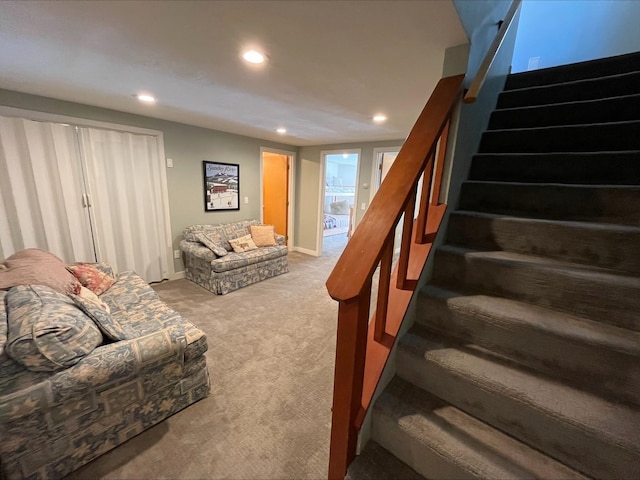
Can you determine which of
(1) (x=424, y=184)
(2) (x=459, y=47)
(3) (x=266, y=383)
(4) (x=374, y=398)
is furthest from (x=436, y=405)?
(2) (x=459, y=47)

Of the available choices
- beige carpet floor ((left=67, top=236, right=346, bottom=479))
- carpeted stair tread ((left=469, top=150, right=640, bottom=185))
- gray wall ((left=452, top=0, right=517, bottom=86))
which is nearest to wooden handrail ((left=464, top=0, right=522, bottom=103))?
gray wall ((left=452, top=0, right=517, bottom=86))

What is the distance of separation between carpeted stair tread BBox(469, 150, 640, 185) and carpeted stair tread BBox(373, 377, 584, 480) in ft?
4.58

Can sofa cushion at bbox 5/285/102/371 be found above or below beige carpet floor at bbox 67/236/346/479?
above

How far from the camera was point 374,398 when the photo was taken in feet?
3.56

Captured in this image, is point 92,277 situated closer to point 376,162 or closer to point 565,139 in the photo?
point 565,139

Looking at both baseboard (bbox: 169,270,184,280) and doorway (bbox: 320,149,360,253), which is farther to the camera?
doorway (bbox: 320,149,360,253)

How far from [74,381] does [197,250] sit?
Answer: 7.78 feet

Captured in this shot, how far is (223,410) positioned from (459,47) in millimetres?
2539

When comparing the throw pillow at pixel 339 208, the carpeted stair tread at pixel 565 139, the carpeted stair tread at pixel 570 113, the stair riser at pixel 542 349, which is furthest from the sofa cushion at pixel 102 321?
the throw pillow at pixel 339 208

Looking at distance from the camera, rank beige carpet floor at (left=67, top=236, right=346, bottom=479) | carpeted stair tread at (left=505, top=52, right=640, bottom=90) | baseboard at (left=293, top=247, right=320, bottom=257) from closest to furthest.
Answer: beige carpet floor at (left=67, top=236, right=346, bottom=479) → carpeted stair tread at (left=505, top=52, right=640, bottom=90) → baseboard at (left=293, top=247, right=320, bottom=257)

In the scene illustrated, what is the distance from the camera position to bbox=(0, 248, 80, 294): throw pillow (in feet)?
5.64

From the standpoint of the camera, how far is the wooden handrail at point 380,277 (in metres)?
0.81

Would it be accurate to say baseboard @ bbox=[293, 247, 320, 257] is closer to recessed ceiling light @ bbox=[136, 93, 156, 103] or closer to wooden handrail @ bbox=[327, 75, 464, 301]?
recessed ceiling light @ bbox=[136, 93, 156, 103]

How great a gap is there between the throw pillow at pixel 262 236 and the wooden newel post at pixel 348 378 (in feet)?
11.2
